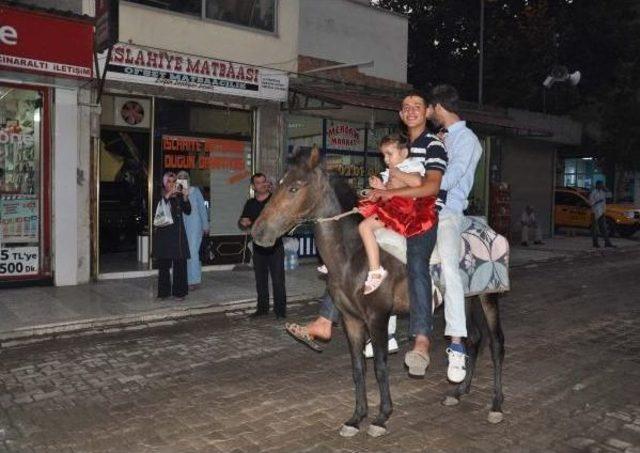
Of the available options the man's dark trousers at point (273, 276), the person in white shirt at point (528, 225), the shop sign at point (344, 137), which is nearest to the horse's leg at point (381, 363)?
the man's dark trousers at point (273, 276)

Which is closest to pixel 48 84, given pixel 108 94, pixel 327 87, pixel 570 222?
pixel 108 94

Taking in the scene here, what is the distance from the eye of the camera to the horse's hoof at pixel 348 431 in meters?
4.64

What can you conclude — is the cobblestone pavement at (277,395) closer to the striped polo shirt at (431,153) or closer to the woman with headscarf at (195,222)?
the striped polo shirt at (431,153)

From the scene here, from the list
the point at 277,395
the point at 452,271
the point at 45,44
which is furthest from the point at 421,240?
the point at 45,44

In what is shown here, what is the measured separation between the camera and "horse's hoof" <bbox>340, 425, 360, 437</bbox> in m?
4.64

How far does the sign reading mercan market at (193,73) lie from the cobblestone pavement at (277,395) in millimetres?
5582

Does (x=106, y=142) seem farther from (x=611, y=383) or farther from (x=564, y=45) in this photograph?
(x=564, y=45)

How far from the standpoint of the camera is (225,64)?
13078 millimetres

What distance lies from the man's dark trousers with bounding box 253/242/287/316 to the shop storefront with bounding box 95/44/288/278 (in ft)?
8.68

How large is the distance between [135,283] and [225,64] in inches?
196

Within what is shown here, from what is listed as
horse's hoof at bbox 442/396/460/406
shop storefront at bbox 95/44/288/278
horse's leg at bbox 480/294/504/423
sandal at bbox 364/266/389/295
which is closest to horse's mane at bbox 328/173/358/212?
sandal at bbox 364/266/389/295

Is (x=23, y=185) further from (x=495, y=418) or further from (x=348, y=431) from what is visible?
(x=495, y=418)

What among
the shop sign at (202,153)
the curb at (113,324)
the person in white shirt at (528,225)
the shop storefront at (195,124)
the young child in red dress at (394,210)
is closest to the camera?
the young child in red dress at (394,210)

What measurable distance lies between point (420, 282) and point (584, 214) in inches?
936
